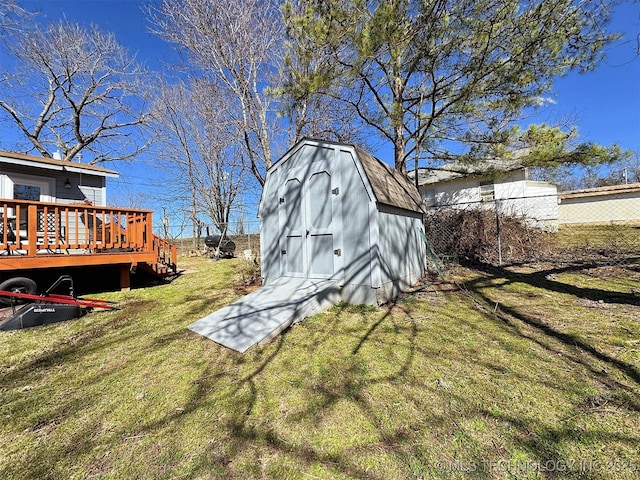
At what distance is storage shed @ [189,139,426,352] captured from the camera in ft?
14.7

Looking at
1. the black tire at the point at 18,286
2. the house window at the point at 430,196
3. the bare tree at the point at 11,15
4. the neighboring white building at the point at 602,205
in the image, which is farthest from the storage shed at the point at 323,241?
the neighboring white building at the point at 602,205

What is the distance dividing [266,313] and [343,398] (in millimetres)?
2211

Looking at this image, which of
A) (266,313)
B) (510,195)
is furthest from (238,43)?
(510,195)

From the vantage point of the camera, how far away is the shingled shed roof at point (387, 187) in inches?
198

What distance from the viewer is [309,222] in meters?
5.67

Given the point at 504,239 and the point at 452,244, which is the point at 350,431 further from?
the point at 504,239

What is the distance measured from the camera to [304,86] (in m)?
6.54

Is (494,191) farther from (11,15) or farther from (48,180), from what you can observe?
(11,15)

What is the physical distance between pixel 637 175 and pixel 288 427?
1706 inches

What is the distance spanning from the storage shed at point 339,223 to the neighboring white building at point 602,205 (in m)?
16.0

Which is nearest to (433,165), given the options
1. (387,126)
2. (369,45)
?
(387,126)

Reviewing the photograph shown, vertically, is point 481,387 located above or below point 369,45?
below

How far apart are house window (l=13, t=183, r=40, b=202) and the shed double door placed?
26.5ft

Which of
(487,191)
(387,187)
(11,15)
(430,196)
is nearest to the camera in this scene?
(387,187)
